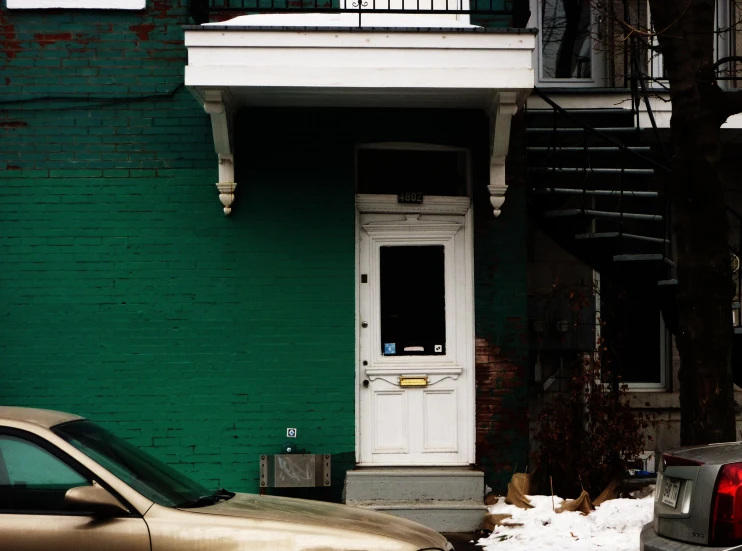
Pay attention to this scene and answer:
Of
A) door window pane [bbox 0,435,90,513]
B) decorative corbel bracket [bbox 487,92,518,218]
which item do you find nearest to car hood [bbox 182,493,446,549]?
door window pane [bbox 0,435,90,513]

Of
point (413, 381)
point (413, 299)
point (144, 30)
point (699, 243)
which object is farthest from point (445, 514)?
point (144, 30)

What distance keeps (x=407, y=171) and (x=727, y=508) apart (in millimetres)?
5501

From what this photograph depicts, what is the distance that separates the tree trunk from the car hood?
2389mm

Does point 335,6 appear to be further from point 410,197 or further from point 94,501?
point 94,501

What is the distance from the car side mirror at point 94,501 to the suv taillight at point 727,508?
9.29ft

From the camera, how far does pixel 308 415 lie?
30.2 ft

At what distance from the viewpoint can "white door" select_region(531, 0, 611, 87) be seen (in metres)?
10.9

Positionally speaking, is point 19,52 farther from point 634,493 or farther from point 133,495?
point 634,493

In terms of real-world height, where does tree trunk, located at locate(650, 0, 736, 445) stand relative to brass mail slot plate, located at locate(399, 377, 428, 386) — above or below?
above

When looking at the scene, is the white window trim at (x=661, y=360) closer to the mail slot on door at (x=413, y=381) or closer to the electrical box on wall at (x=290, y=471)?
the mail slot on door at (x=413, y=381)

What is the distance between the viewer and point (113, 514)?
4594mm

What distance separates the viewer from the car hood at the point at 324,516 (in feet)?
16.0

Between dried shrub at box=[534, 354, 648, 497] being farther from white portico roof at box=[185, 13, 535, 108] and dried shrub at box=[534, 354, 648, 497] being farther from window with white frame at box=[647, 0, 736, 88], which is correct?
window with white frame at box=[647, 0, 736, 88]

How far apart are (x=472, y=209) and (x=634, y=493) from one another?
119 inches
